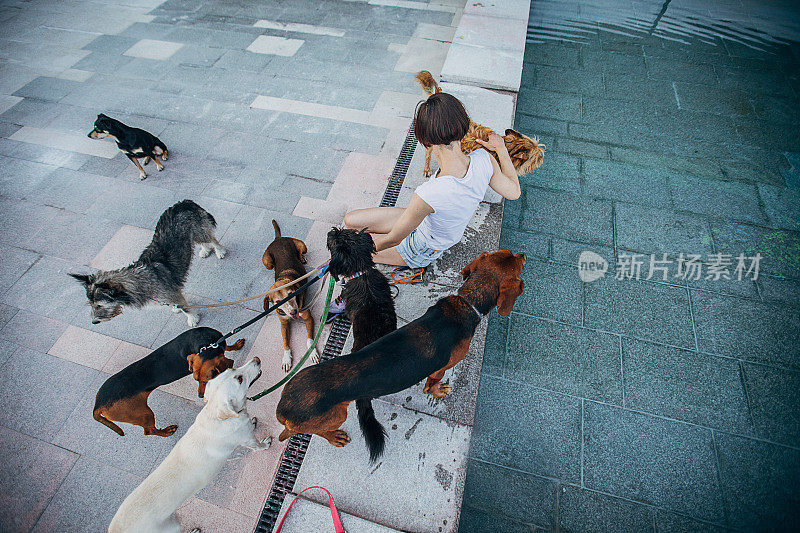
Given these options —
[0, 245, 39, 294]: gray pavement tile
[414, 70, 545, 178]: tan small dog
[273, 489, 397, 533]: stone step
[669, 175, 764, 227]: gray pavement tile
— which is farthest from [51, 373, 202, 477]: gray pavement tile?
[669, 175, 764, 227]: gray pavement tile

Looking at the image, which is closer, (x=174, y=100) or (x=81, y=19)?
(x=174, y=100)

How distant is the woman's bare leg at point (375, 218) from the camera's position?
10.7ft

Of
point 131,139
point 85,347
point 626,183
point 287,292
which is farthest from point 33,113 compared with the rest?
point 626,183

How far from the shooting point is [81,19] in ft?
25.7

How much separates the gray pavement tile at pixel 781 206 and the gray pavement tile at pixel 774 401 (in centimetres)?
204

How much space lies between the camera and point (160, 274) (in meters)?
3.31

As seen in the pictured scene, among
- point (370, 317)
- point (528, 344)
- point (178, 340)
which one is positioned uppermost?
point (370, 317)

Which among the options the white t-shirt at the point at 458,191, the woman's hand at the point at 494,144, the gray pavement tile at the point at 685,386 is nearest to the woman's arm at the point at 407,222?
the white t-shirt at the point at 458,191

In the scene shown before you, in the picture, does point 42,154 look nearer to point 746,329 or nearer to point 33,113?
point 33,113

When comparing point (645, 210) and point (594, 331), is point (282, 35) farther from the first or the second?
point (594, 331)

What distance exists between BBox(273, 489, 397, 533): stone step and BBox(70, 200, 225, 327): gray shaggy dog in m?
2.13

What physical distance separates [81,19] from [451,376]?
426 inches

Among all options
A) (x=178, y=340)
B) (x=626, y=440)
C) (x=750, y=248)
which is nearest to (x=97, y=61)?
(x=178, y=340)

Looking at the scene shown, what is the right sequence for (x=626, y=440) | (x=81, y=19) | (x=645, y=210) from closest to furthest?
(x=626, y=440) < (x=645, y=210) < (x=81, y=19)
